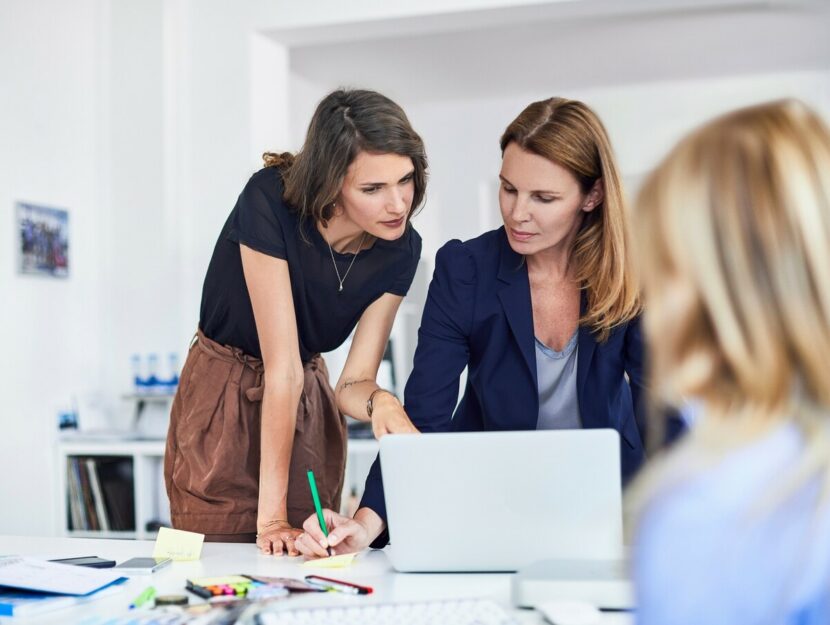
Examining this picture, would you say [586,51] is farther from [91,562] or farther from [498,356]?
[91,562]

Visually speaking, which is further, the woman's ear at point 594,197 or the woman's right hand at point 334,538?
the woman's ear at point 594,197

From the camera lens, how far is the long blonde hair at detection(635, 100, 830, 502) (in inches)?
29.0

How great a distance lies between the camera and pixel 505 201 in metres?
1.97

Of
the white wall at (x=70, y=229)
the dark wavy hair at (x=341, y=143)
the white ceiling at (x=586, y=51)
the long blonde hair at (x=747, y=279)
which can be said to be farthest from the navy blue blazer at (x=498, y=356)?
the white ceiling at (x=586, y=51)

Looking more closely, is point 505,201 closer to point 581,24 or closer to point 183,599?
point 183,599

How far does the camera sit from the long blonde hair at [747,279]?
0.74 metres

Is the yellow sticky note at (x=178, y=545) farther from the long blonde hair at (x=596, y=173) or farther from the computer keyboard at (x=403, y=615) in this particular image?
the long blonde hair at (x=596, y=173)

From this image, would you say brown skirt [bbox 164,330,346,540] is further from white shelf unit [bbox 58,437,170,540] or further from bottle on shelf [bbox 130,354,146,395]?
bottle on shelf [bbox 130,354,146,395]

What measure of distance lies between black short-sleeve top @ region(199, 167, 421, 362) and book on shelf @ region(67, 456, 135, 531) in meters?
2.03

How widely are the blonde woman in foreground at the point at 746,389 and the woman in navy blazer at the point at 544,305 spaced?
1.14 m

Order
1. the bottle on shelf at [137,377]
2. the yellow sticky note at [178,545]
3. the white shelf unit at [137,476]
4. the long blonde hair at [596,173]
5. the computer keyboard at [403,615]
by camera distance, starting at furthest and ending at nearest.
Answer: the bottle on shelf at [137,377] < the white shelf unit at [137,476] < the long blonde hair at [596,173] < the yellow sticky note at [178,545] < the computer keyboard at [403,615]

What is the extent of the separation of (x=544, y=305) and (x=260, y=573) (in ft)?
2.59

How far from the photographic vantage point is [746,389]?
2.46ft

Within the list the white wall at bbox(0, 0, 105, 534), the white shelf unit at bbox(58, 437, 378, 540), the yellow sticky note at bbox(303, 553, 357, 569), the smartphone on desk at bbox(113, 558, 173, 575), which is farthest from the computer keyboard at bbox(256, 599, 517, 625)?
the white wall at bbox(0, 0, 105, 534)
